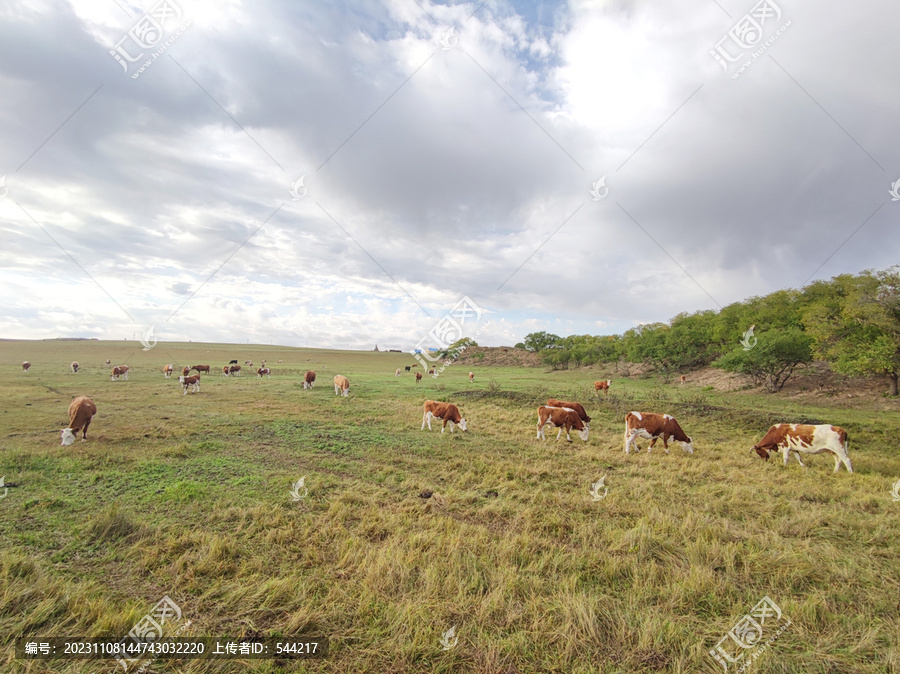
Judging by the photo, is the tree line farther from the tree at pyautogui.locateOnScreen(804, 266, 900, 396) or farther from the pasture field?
the pasture field

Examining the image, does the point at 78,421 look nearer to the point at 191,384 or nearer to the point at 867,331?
the point at 191,384

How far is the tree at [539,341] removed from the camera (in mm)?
93438

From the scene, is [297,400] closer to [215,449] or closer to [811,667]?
[215,449]

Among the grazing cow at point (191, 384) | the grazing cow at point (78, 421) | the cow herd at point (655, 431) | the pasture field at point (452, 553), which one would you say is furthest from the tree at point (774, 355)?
the grazing cow at point (191, 384)

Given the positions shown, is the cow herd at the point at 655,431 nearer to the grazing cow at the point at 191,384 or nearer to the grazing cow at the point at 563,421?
the grazing cow at the point at 563,421

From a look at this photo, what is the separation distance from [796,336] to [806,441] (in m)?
22.1

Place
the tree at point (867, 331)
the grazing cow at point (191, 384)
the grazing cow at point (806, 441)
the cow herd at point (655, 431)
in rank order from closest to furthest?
the grazing cow at point (806, 441), the cow herd at point (655, 431), the tree at point (867, 331), the grazing cow at point (191, 384)

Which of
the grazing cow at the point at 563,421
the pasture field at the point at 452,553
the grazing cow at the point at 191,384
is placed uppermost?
the grazing cow at the point at 191,384

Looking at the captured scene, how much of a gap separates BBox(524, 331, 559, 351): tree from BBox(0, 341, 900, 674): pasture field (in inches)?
3231

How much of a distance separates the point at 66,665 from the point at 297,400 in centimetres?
2018

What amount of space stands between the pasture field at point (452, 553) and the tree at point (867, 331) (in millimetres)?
14485

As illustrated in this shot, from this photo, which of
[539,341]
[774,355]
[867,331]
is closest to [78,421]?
[774,355]

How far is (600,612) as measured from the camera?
432cm

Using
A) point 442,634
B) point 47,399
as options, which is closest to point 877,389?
point 442,634
